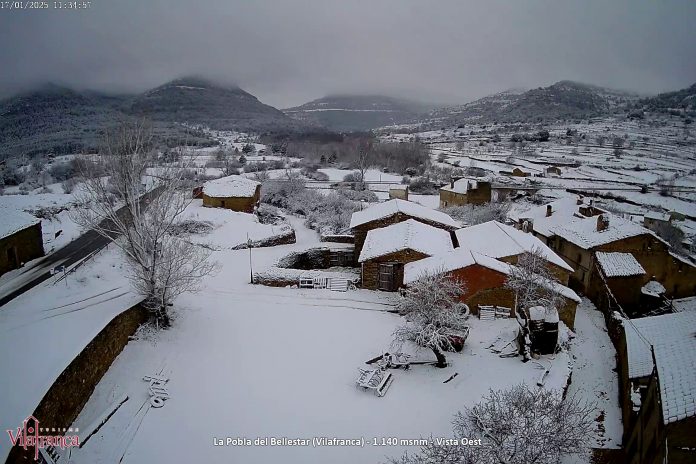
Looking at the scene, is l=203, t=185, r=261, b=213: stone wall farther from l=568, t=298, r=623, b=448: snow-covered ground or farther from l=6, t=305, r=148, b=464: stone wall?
l=568, t=298, r=623, b=448: snow-covered ground

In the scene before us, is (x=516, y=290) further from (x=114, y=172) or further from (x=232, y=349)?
(x=114, y=172)

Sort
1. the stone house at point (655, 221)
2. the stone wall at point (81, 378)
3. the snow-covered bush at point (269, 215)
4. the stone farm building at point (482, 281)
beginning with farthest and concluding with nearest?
1. the snow-covered bush at point (269, 215)
2. the stone house at point (655, 221)
3. the stone farm building at point (482, 281)
4. the stone wall at point (81, 378)

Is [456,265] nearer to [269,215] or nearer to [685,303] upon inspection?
[685,303]

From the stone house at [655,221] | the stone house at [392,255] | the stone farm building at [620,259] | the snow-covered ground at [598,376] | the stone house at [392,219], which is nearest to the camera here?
the snow-covered ground at [598,376]

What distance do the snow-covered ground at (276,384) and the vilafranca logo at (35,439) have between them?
1.59 ft

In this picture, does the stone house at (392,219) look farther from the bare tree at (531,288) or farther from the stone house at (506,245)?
the bare tree at (531,288)

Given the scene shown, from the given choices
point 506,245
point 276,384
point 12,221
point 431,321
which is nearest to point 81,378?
point 276,384

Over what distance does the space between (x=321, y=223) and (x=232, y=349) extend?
22649 millimetres

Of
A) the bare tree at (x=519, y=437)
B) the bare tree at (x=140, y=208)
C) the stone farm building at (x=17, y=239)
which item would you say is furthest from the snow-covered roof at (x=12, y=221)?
the bare tree at (x=519, y=437)

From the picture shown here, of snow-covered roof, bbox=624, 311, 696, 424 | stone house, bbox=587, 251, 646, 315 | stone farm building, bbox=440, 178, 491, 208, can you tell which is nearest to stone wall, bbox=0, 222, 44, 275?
snow-covered roof, bbox=624, 311, 696, 424

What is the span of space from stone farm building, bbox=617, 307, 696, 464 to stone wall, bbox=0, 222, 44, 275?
2625 centimetres

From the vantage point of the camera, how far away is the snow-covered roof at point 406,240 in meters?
23.6

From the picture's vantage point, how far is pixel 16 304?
677 inches

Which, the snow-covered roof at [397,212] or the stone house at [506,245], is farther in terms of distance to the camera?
the snow-covered roof at [397,212]
